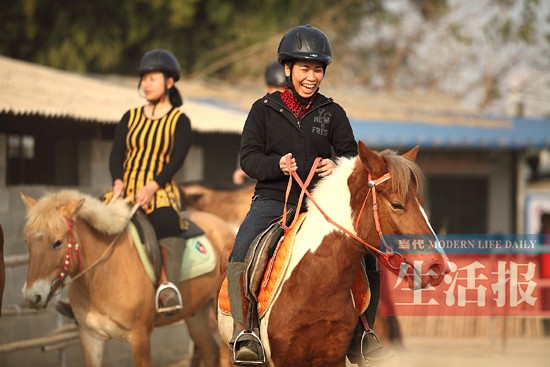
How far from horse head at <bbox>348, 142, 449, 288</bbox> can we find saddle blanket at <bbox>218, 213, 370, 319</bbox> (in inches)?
15.4

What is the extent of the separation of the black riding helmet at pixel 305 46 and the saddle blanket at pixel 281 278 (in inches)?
36.6

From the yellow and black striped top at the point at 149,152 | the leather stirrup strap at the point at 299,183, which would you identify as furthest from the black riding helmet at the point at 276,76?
the leather stirrup strap at the point at 299,183

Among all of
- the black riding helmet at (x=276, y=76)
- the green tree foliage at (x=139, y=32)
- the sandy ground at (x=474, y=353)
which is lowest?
the sandy ground at (x=474, y=353)

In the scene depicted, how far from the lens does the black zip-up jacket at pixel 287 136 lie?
5340 mm

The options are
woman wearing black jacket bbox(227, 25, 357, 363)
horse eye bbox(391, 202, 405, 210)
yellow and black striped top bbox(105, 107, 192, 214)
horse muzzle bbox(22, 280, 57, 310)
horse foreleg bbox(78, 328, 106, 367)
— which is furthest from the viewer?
yellow and black striped top bbox(105, 107, 192, 214)

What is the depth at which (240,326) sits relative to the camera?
5.19 metres

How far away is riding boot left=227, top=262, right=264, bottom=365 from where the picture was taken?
16.6ft

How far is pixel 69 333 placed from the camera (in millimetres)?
9070

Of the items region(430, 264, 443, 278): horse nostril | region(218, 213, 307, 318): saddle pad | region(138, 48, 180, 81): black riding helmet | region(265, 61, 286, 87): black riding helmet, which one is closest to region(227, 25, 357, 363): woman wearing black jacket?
region(218, 213, 307, 318): saddle pad

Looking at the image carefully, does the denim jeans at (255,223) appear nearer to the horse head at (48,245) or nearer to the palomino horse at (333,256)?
the palomino horse at (333,256)

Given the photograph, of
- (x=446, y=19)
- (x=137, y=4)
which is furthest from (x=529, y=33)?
(x=137, y=4)

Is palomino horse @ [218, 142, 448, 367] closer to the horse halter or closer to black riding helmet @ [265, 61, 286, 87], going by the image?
the horse halter

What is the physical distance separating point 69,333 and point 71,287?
1.94m

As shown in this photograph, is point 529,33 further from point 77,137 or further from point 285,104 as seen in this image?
point 285,104
